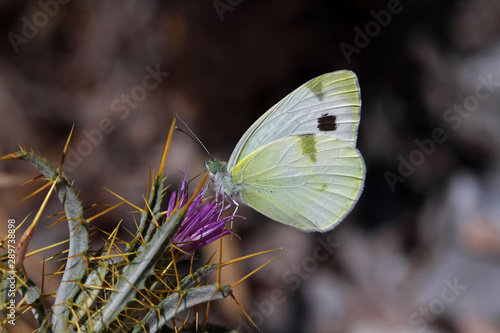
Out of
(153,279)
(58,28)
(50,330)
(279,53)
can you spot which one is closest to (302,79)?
(279,53)

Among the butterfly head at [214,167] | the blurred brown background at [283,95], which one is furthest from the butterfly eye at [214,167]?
the blurred brown background at [283,95]

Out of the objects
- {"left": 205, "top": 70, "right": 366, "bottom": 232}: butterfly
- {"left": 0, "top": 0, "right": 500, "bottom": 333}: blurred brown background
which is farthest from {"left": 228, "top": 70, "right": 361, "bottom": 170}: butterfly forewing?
{"left": 0, "top": 0, "right": 500, "bottom": 333}: blurred brown background

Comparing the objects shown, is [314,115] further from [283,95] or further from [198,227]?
[283,95]

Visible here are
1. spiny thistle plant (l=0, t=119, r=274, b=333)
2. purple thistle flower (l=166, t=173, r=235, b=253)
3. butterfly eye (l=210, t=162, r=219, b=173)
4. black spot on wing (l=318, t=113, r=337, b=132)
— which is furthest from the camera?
black spot on wing (l=318, t=113, r=337, b=132)

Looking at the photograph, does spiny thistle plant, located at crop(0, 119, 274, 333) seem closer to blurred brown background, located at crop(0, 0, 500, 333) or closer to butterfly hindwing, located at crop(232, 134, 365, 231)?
butterfly hindwing, located at crop(232, 134, 365, 231)

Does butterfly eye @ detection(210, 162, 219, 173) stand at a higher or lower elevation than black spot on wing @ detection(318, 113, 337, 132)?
higher

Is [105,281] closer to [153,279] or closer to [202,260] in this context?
[153,279]
